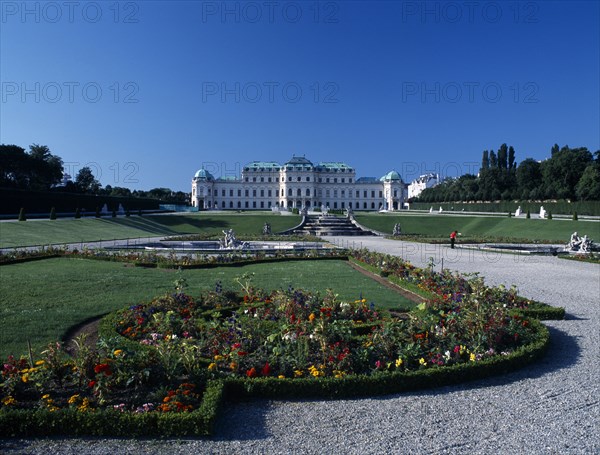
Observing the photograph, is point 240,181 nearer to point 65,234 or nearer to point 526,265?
point 65,234

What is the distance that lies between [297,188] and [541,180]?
49.8 meters

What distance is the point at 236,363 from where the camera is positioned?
5.10 m

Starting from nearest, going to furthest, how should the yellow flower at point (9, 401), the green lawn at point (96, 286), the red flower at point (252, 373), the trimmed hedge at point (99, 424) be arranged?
1. the trimmed hedge at point (99, 424)
2. the yellow flower at point (9, 401)
3. the red flower at point (252, 373)
4. the green lawn at point (96, 286)

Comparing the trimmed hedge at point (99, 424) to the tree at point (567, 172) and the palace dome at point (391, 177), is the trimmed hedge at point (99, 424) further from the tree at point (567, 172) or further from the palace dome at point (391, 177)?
the palace dome at point (391, 177)

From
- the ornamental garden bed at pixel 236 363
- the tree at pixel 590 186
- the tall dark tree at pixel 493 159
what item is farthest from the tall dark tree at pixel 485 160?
the ornamental garden bed at pixel 236 363

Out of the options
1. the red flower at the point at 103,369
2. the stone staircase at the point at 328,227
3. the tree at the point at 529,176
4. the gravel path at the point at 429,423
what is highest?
the tree at the point at 529,176

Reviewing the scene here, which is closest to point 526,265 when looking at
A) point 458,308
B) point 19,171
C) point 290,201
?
point 458,308

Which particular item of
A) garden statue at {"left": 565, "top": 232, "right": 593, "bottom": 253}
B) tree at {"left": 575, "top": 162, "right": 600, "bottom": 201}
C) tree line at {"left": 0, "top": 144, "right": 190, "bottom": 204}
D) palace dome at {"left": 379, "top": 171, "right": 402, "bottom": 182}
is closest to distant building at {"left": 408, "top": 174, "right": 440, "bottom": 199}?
palace dome at {"left": 379, "top": 171, "right": 402, "bottom": 182}

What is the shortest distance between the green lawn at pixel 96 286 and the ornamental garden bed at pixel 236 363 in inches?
35.4

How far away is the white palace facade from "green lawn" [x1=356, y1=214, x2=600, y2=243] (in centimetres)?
5784

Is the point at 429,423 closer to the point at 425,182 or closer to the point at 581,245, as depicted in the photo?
the point at 581,245

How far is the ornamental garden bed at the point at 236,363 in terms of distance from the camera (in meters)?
4.05

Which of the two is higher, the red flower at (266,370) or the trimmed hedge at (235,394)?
the red flower at (266,370)

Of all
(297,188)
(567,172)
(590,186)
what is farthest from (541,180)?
(297,188)
